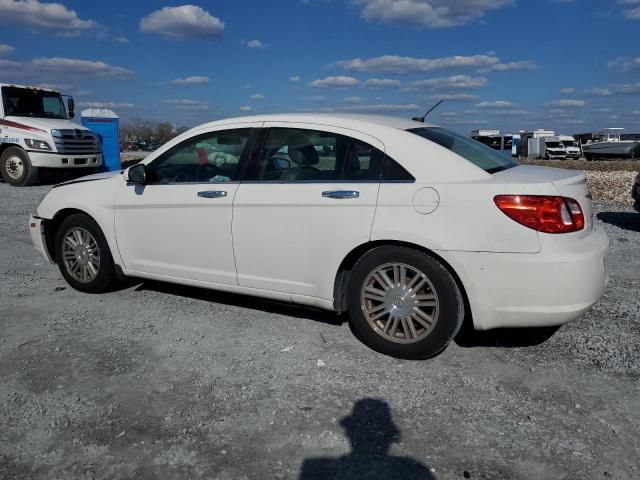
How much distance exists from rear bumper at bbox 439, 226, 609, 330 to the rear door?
29.2 inches

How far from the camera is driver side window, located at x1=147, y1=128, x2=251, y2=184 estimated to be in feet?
14.8

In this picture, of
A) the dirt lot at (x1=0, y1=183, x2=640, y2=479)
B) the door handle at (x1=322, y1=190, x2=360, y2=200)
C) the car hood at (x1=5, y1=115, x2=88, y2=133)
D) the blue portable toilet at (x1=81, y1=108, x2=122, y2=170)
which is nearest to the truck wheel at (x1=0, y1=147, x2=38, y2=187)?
the car hood at (x1=5, y1=115, x2=88, y2=133)

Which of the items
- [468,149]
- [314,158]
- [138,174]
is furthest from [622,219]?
[138,174]

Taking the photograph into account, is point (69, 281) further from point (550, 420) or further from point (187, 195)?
point (550, 420)

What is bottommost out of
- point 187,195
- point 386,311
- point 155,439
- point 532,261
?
point 155,439

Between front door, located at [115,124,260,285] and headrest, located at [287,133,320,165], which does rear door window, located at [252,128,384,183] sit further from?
front door, located at [115,124,260,285]

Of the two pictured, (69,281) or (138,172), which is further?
(69,281)

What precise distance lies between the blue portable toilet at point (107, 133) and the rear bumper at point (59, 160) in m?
2.33

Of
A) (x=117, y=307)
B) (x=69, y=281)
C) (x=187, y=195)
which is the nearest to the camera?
(x=187, y=195)

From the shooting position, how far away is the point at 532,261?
3412 mm

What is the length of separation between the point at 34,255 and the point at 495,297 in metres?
5.85

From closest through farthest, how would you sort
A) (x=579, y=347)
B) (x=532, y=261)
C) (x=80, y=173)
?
(x=532, y=261) → (x=579, y=347) → (x=80, y=173)

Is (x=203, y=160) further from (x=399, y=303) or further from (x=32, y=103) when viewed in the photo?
(x=32, y=103)

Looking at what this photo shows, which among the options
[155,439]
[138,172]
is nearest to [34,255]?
[138,172]
